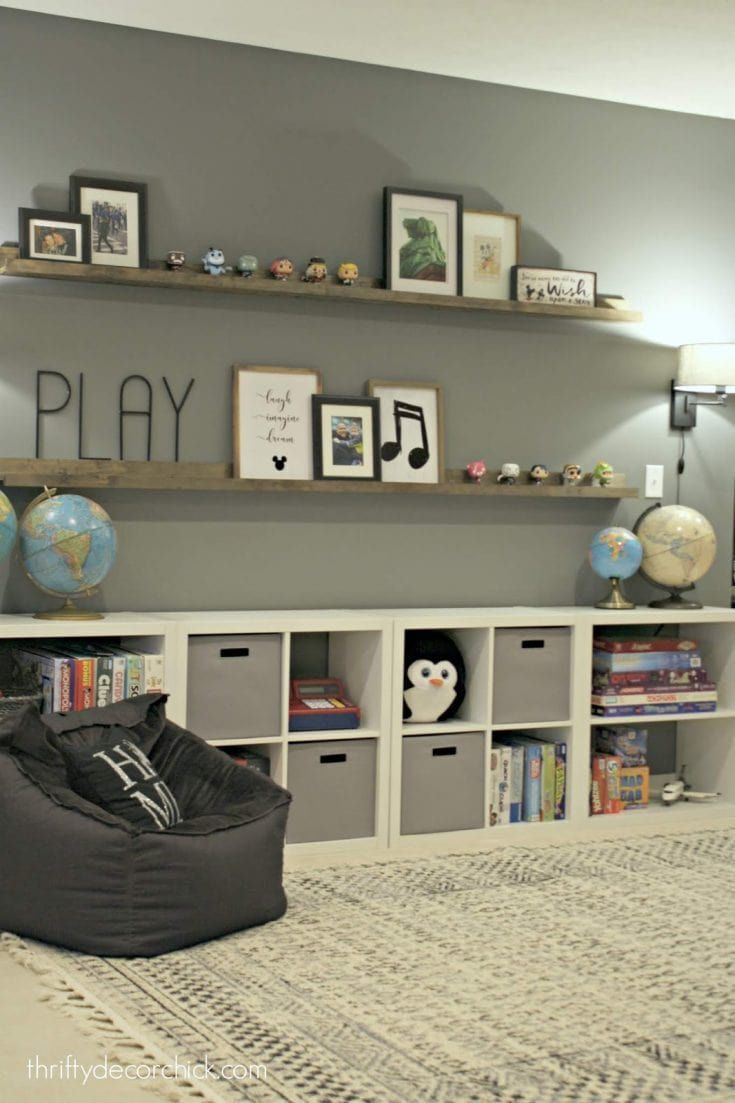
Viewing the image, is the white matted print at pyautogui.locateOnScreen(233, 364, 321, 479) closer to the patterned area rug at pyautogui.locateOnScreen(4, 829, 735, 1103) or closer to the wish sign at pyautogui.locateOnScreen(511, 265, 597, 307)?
the wish sign at pyautogui.locateOnScreen(511, 265, 597, 307)

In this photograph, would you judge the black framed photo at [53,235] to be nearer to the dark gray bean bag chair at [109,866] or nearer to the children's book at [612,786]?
the dark gray bean bag chair at [109,866]

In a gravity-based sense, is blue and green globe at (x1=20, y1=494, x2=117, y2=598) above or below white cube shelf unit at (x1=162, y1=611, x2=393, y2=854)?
above

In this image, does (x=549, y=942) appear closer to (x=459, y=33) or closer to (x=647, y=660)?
(x=647, y=660)

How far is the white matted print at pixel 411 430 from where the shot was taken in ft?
13.9

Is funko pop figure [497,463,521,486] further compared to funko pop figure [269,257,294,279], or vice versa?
funko pop figure [497,463,521,486]

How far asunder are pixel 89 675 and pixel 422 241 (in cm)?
174

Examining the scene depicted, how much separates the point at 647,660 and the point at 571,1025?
199 cm

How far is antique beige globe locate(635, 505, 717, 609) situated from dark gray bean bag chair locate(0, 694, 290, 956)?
1.93 m

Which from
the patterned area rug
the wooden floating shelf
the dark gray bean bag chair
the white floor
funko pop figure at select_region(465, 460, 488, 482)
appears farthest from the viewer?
funko pop figure at select_region(465, 460, 488, 482)

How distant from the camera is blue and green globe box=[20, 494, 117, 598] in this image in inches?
139

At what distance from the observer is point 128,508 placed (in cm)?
394

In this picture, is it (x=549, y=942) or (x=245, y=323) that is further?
(x=245, y=323)

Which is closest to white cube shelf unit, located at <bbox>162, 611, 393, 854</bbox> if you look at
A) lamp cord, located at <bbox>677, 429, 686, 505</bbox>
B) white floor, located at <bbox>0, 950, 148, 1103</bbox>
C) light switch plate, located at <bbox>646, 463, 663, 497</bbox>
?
white floor, located at <bbox>0, 950, 148, 1103</bbox>

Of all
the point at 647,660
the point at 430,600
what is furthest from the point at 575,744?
the point at 430,600
